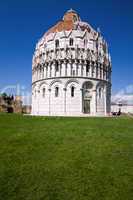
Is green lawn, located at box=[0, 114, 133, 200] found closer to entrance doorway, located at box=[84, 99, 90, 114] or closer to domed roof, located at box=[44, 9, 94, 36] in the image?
entrance doorway, located at box=[84, 99, 90, 114]

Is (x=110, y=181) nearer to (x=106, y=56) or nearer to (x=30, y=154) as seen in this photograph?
(x=30, y=154)

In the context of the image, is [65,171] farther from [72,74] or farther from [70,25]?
[70,25]

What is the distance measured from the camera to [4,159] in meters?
7.24

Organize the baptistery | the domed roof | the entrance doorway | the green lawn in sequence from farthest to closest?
the domed roof
the entrance doorway
the baptistery
the green lawn

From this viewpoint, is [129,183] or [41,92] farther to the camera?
[41,92]

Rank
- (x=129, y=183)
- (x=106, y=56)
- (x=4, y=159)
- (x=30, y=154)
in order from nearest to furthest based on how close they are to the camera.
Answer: (x=129, y=183) < (x=4, y=159) < (x=30, y=154) < (x=106, y=56)

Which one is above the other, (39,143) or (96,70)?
(96,70)

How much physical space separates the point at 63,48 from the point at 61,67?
14.7 ft

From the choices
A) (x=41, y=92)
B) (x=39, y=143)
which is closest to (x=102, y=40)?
(x=41, y=92)

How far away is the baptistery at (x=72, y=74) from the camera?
44.3m

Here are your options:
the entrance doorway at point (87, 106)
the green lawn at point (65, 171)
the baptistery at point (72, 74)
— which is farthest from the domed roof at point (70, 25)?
the green lawn at point (65, 171)

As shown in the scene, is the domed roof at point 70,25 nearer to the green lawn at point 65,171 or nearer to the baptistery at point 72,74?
the baptistery at point 72,74

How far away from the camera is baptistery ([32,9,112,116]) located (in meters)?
→ 44.3

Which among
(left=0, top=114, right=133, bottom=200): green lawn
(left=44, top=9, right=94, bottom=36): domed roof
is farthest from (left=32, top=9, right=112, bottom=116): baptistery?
(left=0, top=114, right=133, bottom=200): green lawn
